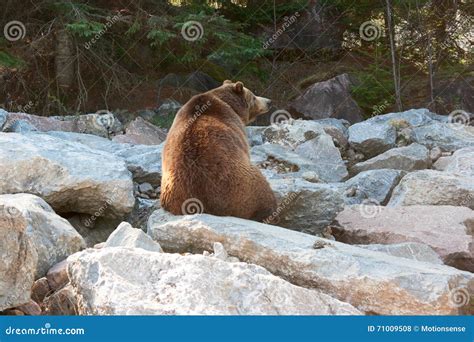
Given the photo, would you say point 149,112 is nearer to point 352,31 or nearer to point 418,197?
point 352,31

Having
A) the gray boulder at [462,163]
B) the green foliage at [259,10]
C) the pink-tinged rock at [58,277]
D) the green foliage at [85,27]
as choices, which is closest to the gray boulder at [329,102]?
the green foliage at [259,10]

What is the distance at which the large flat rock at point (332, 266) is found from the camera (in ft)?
13.5

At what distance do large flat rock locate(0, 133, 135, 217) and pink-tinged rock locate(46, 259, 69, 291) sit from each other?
5.30ft

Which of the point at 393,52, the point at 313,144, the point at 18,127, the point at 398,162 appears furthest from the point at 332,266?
the point at 393,52

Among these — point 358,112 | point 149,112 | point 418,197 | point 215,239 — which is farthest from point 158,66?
point 215,239

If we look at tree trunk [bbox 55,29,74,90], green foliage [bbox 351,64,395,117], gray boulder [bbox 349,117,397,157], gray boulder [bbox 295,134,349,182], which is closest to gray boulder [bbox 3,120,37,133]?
tree trunk [bbox 55,29,74,90]

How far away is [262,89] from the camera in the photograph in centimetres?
1427

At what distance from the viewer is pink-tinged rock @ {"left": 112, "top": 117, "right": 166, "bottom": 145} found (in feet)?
33.9

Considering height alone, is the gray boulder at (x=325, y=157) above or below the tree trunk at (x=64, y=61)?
below

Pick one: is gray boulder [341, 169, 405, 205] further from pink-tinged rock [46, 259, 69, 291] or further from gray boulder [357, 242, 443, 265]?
pink-tinged rock [46, 259, 69, 291]

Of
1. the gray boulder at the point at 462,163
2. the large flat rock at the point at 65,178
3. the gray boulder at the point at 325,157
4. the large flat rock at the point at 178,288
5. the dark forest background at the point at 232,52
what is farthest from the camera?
the dark forest background at the point at 232,52

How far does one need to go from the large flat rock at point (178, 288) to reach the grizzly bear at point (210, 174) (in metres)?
1.68

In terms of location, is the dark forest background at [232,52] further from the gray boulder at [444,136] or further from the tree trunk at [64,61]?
the gray boulder at [444,136]

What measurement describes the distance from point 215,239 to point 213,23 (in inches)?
278
